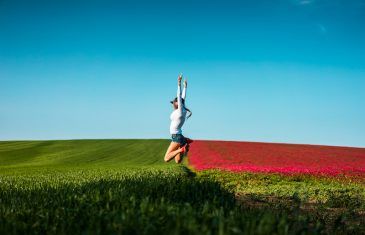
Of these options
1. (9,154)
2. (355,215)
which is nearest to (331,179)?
(355,215)

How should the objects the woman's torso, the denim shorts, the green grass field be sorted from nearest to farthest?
the green grass field, the woman's torso, the denim shorts

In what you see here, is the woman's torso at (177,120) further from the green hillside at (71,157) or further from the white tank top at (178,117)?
the green hillside at (71,157)

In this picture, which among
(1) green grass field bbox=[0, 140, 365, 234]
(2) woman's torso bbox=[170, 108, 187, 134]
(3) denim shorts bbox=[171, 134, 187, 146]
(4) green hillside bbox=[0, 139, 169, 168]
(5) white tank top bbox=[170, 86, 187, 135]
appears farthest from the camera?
(4) green hillside bbox=[0, 139, 169, 168]

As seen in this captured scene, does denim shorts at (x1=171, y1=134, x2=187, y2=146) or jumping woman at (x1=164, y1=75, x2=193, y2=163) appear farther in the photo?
denim shorts at (x1=171, y1=134, x2=187, y2=146)

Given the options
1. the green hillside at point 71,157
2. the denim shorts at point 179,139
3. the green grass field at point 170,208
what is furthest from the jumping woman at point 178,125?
the green hillside at point 71,157

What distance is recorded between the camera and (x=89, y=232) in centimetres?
475

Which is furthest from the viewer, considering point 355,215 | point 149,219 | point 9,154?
point 9,154

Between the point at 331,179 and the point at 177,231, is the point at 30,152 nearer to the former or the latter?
the point at 331,179

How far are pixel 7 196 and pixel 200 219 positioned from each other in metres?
5.99

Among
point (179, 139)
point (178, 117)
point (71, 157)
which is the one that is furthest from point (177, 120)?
point (71, 157)

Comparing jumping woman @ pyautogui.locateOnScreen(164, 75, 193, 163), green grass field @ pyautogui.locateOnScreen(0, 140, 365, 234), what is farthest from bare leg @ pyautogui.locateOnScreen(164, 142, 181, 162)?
green grass field @ pyautogui.locateOnScreen(0, 140, 365, 234)

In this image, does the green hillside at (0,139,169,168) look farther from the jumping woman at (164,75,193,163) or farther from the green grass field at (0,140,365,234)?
the jumping woman at (164,75,193,163)

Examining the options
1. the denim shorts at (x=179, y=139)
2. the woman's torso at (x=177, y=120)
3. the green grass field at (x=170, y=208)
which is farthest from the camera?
the denim shorts at (x=179, y=139)

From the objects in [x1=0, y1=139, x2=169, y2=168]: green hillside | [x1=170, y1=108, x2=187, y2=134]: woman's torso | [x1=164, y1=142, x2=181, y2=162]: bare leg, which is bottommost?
[x1=0, y1=139, x2=169, y2=168]: green hillside
